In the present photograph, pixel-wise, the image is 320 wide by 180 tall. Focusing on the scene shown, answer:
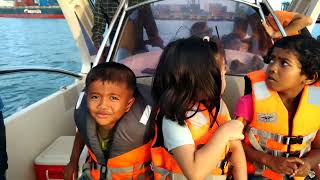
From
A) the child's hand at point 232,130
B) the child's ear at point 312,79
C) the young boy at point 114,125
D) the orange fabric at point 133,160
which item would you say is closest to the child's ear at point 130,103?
the young boy at point 114,125

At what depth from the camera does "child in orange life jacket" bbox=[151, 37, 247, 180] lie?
131 centimetres

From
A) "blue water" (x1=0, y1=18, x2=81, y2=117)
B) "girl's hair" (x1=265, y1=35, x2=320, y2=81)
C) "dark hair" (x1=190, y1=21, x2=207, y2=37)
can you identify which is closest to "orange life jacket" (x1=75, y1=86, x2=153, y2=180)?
"girl's hair" (x1=265, y1=35, x2=320, y2=81)

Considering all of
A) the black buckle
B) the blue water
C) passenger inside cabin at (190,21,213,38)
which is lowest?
the blue water

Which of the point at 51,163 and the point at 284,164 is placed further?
the point at 51,163

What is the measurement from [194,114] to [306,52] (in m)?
0.66

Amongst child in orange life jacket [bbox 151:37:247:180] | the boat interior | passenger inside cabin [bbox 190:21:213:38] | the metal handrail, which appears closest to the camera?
child in orange life jacket [bbox 151:37:247:180]

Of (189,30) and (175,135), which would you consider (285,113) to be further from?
(189,30)

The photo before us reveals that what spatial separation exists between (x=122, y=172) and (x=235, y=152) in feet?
1.84

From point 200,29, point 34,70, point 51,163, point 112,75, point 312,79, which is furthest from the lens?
point 34,70

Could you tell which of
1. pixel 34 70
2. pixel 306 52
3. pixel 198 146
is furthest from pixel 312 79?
pixel 34 70

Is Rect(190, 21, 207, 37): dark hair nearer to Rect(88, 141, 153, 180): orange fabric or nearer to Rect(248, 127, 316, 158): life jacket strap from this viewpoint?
Rect(248, 127, 316, 158): life jacket strap

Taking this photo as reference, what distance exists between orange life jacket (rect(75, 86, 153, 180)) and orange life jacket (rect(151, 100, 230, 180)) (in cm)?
11

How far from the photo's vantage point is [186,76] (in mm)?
1331

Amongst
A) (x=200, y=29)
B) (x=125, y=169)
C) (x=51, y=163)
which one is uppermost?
(x=200, y=29)
